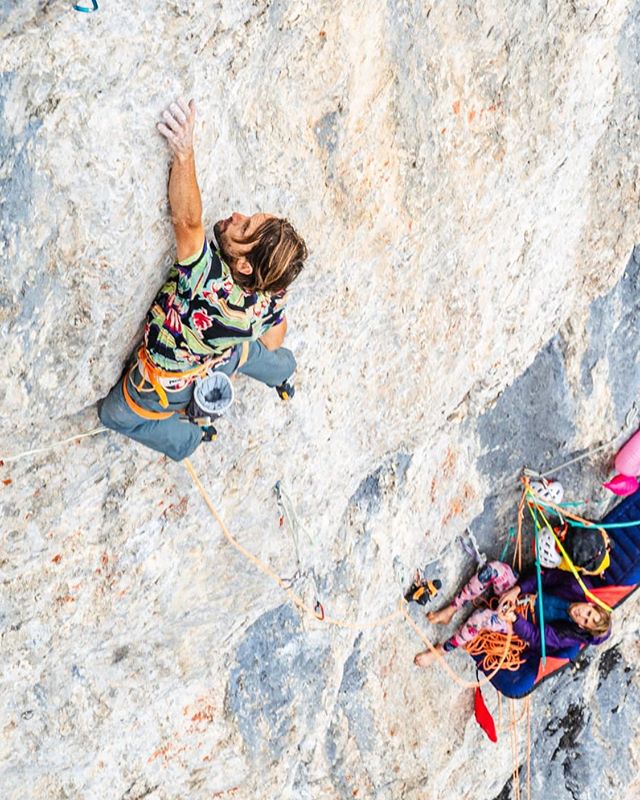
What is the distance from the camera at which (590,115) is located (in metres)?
4.57

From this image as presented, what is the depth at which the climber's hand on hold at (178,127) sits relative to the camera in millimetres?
2705

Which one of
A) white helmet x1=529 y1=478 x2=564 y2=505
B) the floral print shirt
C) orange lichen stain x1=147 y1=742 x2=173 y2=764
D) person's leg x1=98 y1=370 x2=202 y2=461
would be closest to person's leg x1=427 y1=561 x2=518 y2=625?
white helmet x1=529 y1=478 x2=564 y2=505

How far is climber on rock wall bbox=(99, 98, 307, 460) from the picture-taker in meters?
2.81

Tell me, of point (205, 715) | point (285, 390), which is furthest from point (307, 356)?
point (205, 715)

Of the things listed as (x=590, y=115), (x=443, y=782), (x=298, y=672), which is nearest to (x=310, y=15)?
(x=590, y=115)

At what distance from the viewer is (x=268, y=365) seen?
12.2 feet

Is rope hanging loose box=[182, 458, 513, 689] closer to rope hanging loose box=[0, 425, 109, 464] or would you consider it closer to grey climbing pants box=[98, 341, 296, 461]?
grey climbing pants box=[98, 341, 296, 461]

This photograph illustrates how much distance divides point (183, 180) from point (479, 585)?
3924 millimetres

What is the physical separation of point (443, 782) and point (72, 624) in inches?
140

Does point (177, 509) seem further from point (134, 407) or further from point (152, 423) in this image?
point (134, 407)

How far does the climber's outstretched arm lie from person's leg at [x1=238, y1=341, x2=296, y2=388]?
0.78 meters

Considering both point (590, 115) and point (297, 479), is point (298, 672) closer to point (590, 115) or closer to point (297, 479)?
point (297, 479)

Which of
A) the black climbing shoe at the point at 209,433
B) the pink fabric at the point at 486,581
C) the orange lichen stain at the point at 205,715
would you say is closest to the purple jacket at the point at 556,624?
the pink fabric at the point at 486,581

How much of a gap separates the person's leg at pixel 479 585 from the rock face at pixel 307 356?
0.11m
